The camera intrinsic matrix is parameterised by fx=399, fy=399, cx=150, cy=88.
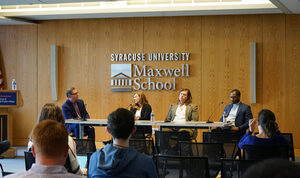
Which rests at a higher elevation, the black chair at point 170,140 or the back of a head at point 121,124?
the back of a head at point 121,124

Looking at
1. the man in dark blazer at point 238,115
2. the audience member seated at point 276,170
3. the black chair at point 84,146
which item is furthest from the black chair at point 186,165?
the man in dark blazer at point 238,115

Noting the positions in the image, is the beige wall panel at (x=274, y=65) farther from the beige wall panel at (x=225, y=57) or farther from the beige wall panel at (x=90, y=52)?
the beige wall panel at (x=90, y=52)

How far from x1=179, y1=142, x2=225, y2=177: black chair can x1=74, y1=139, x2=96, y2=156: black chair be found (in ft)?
3.64

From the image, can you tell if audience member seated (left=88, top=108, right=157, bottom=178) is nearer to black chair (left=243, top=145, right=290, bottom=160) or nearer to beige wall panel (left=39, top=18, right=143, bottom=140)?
black chair (left=243, top=145, right=290, bottom=160)

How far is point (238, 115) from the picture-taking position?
760cm

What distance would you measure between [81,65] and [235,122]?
4.54 metres

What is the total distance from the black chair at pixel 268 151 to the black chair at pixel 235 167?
79 cm

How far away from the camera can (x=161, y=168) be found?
12.9ft

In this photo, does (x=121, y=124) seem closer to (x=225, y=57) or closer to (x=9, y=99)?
(x=9, y=99)

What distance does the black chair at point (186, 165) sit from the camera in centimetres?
375

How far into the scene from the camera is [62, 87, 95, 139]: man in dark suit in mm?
8081

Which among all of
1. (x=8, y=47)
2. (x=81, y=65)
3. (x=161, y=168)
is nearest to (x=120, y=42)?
(x=81, y=65)

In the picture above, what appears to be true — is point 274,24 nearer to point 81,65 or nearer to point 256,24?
point 256,24

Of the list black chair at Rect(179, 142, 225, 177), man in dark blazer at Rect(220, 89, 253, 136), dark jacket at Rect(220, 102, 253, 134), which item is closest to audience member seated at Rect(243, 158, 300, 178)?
black chair at Rect(179, 142, 225, 177)
